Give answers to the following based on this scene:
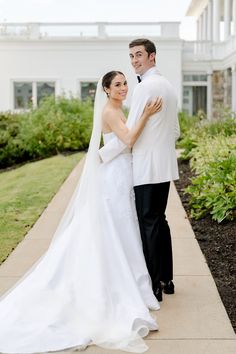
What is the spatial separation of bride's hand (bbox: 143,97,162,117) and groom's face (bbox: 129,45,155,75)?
0.27 meters

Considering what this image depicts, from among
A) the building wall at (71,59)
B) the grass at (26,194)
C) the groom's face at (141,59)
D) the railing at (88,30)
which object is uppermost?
the railing at (88,30)

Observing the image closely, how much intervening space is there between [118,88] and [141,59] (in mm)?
288

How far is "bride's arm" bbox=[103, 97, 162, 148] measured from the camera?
4.95 meters

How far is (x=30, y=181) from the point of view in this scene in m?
13.5

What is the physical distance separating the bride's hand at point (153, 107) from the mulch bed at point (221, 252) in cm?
164

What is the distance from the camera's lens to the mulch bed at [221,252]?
557 centimetres

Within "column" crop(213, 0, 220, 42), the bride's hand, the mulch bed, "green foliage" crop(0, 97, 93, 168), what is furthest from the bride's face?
"column" crop(213, 0, 220, 42)

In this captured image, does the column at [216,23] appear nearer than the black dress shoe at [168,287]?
No

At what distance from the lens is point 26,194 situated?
11812mm

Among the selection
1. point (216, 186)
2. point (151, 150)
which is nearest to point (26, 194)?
point (216, 186)

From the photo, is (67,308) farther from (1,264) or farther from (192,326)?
(1,264)

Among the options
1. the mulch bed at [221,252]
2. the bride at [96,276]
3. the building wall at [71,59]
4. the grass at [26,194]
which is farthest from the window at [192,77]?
the bride at [96,276]

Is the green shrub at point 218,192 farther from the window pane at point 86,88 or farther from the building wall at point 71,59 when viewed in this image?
the window pane at point 86,88

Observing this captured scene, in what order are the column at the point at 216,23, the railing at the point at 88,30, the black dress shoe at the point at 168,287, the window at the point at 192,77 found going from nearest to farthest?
the black dress shoe at the point at 168,287, the railing at the point at 88,30, the window at the point at 192,77, the column at the point at 216,23
